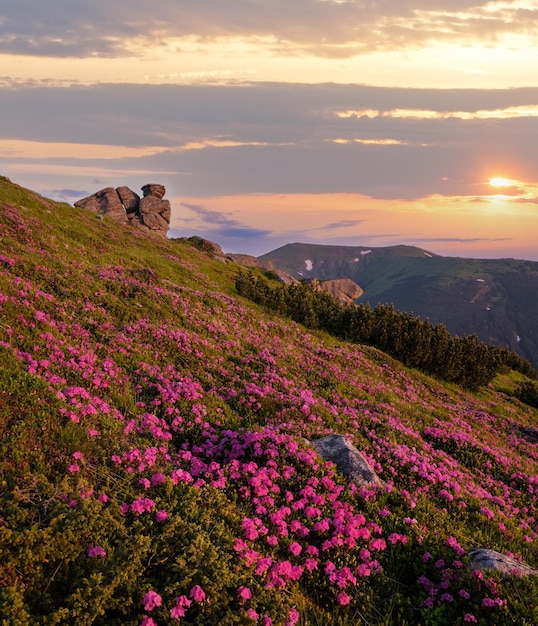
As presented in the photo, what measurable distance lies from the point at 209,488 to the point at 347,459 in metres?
3.65

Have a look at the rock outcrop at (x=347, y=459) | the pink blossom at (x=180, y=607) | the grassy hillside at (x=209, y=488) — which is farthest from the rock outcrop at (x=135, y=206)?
the pink blossom at (x=180, y=607)

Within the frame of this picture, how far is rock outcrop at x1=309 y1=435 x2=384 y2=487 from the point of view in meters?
9.36

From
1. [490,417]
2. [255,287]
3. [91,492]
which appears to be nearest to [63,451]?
[91,492]

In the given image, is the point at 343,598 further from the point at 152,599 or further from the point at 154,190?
the point at 154,190

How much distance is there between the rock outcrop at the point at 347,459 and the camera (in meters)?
9.36

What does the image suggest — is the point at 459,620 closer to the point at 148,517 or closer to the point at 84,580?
the point at 148,517

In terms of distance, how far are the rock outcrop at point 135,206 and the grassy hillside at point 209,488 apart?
193 ft

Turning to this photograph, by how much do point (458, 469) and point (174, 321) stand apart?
1157cm

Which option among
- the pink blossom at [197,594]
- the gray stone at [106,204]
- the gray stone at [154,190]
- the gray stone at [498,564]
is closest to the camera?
the pink blossom at [197,594]

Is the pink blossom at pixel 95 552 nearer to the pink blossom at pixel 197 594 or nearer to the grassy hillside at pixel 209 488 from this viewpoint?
the grassy hillside at pixel 209 488

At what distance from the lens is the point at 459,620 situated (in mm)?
5934

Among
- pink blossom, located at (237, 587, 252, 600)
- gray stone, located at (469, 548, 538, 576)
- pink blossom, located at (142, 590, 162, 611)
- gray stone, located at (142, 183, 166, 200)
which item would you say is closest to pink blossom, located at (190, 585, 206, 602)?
pink blossom, located at (142, 590, 162, 611)

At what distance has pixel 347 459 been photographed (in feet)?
32.0

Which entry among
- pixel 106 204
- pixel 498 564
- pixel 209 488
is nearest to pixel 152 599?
pixel 209 488
